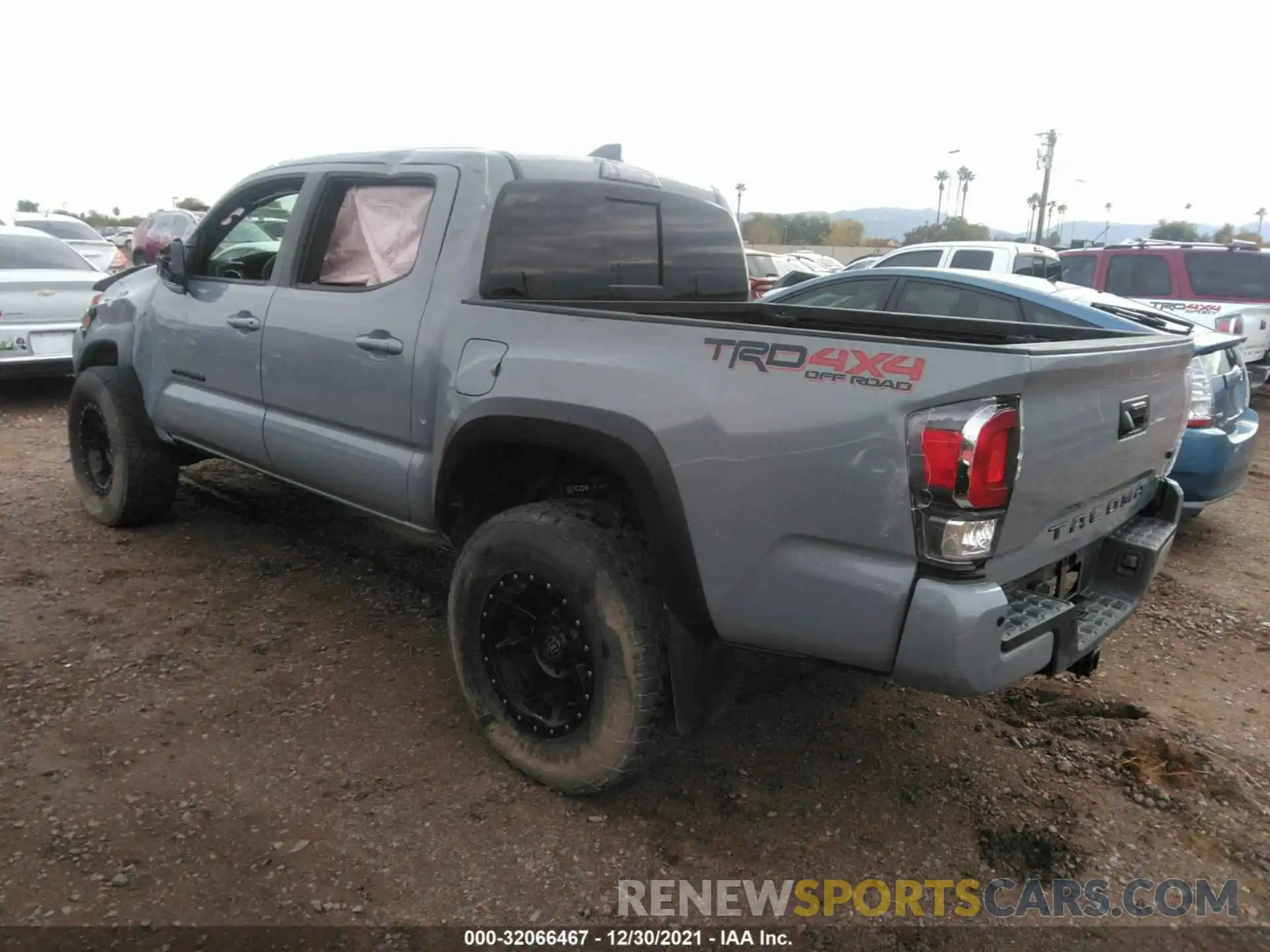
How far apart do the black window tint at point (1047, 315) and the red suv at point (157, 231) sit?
549 inches

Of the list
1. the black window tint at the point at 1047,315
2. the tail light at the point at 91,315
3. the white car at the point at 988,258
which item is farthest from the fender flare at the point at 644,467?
the white car at the point at 988,258

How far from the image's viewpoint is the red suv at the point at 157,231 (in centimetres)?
1552

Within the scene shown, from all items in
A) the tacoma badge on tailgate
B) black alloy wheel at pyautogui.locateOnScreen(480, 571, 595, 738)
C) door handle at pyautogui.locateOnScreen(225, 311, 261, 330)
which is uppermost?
door handle at pyautogui.locateOnScreen(225, 311, 261, 330)

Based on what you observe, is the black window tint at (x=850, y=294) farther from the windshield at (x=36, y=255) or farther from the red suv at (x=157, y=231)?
the red suv at (x=157, y=231)

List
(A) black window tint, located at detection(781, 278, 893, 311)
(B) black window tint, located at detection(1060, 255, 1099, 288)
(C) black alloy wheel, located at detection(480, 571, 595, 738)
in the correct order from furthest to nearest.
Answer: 1. (B) black window tint, located at detection(1060, 255, 1099, 288)
2. (A) black window tint, located at detection(781, 278, 893, 311)
3. (C) black alloy wheel, located at detection(480, 571, 595, 738)

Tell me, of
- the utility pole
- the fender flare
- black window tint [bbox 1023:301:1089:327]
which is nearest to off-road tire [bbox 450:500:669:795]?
the fender flare

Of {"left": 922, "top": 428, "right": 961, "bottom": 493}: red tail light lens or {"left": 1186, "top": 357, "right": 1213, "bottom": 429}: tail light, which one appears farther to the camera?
{"left": 1186, "top": 357, "right": 1213, "bottom": 429}: tail light

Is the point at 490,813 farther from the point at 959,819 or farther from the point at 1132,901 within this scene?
the point at 1132,901

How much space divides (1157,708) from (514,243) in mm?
2917

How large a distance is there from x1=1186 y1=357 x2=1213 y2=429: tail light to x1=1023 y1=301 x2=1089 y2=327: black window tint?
2.41 feet

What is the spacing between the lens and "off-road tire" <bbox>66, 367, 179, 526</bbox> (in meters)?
4.71

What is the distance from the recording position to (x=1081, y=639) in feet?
8.41

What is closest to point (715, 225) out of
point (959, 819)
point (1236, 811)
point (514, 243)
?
point (514, 243)

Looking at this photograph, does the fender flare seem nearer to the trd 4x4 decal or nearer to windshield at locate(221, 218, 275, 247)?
the trd 4x4 decal
